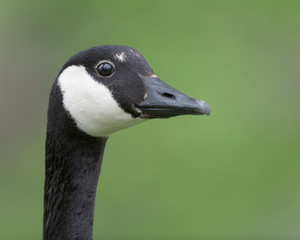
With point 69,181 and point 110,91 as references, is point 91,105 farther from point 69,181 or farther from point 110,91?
point 69,181

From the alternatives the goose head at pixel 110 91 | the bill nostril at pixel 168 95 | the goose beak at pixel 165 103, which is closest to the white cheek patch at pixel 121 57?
the goose head at pixel 110 91

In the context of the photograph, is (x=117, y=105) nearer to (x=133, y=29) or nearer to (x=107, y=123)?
(x=107, y=123)

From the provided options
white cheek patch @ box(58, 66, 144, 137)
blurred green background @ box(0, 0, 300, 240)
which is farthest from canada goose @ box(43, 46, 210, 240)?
blurred green background @ box(0, 0, 300, 240)

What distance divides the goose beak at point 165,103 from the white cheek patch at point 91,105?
10cm

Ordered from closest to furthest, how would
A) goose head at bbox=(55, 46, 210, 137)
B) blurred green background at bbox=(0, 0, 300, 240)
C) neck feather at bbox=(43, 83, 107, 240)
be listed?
goose head at bbox=(55, 46, 210, 137) → neck feather at bbox=(43, 83, 107, 240) → blurred green background at bbox=(0, 0, 300, 240)

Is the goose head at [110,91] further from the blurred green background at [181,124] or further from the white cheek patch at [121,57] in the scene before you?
the blurred green background at [181,124]

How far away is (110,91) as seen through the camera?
2812mm

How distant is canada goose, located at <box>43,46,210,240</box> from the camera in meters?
2.79

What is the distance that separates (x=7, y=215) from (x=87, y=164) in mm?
3554

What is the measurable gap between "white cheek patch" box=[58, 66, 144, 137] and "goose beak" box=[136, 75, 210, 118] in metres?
0.10

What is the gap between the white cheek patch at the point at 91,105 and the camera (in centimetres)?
279

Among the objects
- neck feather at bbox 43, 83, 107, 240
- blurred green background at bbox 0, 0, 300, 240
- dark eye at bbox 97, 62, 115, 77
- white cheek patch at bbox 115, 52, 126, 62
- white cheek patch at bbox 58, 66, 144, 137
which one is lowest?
neck feather at bbox 43, 83, 107, 240

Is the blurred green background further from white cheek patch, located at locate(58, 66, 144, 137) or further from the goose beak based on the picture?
the goose beak

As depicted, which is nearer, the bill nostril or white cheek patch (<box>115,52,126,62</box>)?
the bill nostril
